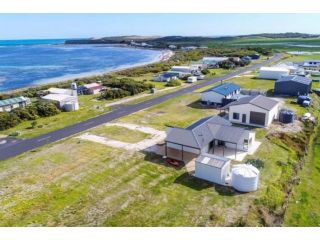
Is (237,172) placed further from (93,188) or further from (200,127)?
(93,188)

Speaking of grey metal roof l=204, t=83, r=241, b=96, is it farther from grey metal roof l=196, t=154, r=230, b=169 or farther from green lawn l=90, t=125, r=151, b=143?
grey metal roof l=196, t=154, r=230, b=169

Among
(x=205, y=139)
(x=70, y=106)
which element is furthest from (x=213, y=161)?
(x=70, y=106)

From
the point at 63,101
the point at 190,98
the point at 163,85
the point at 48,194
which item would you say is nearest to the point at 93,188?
the point at 48,194

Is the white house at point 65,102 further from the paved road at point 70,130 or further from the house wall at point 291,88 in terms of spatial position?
the house wall at point 291,88

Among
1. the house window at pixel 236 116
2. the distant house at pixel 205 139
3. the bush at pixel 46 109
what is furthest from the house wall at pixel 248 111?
the bush at pixel 46 109

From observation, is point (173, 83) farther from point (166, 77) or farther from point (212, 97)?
point (212, 97)

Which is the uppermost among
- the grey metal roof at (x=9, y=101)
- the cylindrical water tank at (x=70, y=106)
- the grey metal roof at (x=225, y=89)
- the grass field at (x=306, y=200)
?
the grey metal roof at (x=225, y=89)

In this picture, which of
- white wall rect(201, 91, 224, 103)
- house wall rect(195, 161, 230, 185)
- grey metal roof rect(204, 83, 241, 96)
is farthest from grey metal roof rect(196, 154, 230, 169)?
grey metal roof rect(204, 83, 241, 96)
